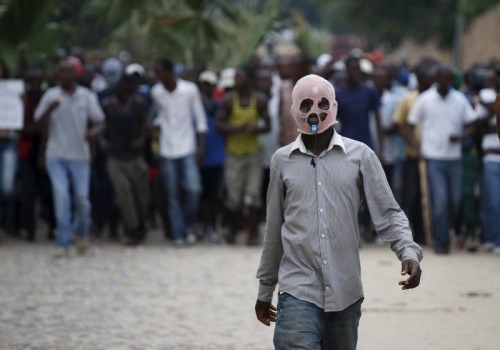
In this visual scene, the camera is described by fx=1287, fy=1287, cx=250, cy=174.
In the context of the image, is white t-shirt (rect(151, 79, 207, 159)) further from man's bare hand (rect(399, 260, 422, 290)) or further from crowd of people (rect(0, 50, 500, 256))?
man's bare hand (rect(399, 260, 422, 290))

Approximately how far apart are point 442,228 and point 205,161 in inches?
127

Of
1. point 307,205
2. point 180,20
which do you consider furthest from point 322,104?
point 180,20

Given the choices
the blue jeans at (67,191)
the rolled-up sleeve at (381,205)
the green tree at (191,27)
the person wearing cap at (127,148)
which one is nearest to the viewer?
the rolled-up sleeve at (381,205)

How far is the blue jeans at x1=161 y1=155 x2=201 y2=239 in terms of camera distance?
14.8 metres

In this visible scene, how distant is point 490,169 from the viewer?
13852mm

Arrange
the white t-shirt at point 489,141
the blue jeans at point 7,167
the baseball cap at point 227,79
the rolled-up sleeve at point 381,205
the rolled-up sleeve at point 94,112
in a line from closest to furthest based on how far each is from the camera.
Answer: the rolled-up sleeve at point 381,205 < the rolled-up sleeve at point 94,112 < the white t-shirt at point 489,141 < the blue jeans at point 7,167 < the baseball cap at point 227,79

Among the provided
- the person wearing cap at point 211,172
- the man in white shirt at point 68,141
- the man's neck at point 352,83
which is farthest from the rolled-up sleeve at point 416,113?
the man in white shirt at point 68,141

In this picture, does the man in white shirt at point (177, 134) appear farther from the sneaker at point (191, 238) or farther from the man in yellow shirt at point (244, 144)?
the man in yellow shirt at point (244, 144)

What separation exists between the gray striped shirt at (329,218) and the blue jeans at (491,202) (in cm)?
818

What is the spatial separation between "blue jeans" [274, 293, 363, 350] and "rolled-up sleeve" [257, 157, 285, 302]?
0.18 meters

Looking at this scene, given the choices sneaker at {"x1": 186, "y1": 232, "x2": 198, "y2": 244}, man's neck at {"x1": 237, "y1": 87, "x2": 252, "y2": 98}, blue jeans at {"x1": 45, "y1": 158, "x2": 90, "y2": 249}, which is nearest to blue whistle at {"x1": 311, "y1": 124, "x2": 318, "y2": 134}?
blue jeans at {"x1": 45, "y1": 158, "x2": 90, "y2": 249}

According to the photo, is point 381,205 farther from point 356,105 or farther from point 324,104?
point 356,105

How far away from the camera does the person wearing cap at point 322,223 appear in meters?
5.70

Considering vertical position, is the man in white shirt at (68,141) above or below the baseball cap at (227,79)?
below
